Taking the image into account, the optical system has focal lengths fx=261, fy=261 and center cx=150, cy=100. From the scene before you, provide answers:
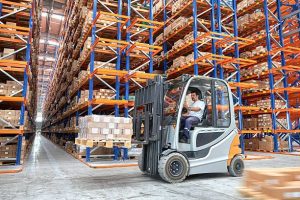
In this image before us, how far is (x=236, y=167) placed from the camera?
5957 millimetres

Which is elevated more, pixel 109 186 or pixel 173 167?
pixel 173 167

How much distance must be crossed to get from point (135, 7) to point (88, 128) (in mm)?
7060

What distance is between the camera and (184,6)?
11.3m

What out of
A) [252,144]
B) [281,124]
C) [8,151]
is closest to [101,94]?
[8,151]

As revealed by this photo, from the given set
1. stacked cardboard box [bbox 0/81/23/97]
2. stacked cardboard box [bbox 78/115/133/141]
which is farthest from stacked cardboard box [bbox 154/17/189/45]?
stacked cardboard box [bbox 0/81/23/97]

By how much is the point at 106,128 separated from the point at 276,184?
4.21 meters

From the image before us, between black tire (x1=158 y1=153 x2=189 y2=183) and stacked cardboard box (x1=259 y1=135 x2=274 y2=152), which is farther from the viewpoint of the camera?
stacked cardboard box (x1=259 y1=135 x2=274 y2=152)

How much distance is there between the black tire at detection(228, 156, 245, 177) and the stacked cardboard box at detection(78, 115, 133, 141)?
2384 millimetres

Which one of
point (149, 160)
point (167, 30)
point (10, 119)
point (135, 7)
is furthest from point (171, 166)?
point (167, 30)

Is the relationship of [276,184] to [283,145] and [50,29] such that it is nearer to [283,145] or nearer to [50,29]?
[283,145]

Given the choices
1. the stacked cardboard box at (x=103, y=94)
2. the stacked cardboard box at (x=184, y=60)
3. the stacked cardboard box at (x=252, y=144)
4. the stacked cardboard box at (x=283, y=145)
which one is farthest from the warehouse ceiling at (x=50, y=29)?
the stacked cardboard box at (x=283, y=145)

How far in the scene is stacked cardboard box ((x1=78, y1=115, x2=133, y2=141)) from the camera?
536 cm

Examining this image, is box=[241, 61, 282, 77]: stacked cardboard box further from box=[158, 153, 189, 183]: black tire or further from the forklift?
box=[158, 153, 189, 183]: black tire

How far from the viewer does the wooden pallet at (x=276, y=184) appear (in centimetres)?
220
